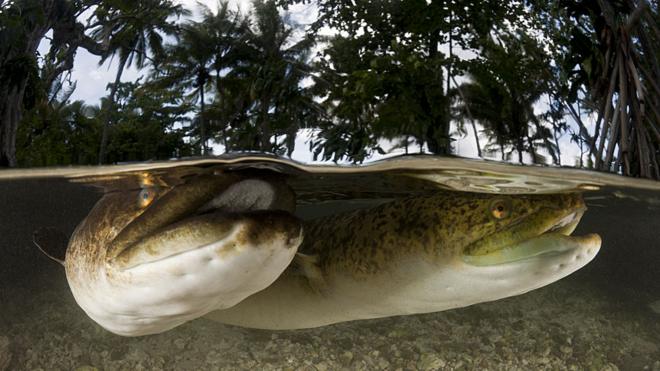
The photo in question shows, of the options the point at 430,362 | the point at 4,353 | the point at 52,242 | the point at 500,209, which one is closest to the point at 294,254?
the point at 500,209

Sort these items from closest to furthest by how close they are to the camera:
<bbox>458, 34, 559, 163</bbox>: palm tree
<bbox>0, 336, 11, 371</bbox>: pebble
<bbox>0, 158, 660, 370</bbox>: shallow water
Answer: <bbox>458, 34, 559, 163</bbox>: palm tree
<bbox>0, 158, 660, 370</bbox>: shallow water
<bbox>0, 336, 11, 371</bbox>: pebble

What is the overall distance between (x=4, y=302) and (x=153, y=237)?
10.0 feet

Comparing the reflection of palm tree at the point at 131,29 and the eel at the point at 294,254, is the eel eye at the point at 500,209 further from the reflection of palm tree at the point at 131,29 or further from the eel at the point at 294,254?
the reflection of palm tree at the point at 131,29

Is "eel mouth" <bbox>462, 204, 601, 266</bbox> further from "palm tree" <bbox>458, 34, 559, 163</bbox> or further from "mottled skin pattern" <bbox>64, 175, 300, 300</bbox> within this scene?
"mottled skin pattern" <bbox>64, 175, 300, 300</bbox>

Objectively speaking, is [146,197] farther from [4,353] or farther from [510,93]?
[4,353]

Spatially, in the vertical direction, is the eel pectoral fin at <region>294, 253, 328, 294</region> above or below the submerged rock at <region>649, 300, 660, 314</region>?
above

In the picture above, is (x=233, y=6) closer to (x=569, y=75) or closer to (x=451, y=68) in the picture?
(x=451, y=68)

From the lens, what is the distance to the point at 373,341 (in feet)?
11.0

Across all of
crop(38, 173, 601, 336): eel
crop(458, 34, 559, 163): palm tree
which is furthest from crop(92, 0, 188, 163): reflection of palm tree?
crop(458, 34, 559, 163): palm tree

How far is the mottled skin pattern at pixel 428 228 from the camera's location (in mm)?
2057

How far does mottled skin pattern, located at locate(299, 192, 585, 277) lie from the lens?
2.06 m

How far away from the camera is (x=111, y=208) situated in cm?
215

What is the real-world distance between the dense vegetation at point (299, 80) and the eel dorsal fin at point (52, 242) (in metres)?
0.89

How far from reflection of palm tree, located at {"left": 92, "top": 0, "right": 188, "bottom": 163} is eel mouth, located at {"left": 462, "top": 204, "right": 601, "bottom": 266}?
1.27m
